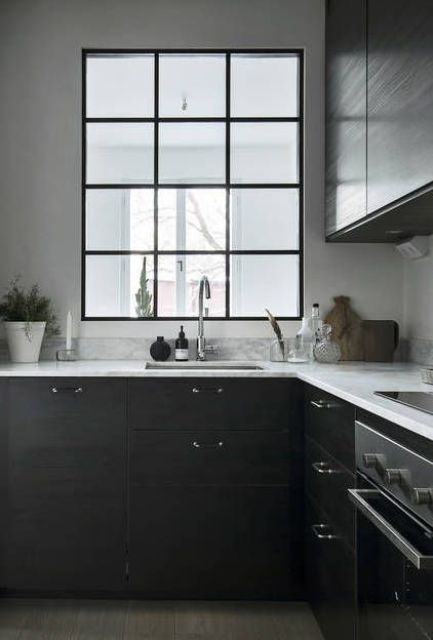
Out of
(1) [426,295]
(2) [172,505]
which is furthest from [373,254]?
(2) [172,505]

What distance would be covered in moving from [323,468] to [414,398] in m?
0.61

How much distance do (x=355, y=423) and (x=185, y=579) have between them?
1.12 meters

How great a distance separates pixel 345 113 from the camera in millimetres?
2662

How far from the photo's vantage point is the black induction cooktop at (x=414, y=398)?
1.51 meters

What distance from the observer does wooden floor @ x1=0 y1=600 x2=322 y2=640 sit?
2.33m

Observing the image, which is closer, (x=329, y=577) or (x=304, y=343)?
(x=329, y=577)

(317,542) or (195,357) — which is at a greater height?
(195,357)

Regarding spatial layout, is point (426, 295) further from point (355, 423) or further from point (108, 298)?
point (108, 298)

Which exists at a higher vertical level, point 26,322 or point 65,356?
point 26,322

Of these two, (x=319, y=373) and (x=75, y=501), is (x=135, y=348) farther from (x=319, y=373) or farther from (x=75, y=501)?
(x=319, y=373)

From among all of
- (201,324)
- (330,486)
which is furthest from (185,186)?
(330,486)

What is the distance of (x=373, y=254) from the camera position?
3.18 meters

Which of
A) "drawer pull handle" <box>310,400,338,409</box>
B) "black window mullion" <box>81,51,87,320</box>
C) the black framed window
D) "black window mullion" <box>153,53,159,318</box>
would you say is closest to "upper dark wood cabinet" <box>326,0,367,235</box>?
the black framed window

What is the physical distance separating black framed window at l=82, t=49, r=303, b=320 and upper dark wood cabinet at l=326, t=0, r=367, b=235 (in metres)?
0.26
